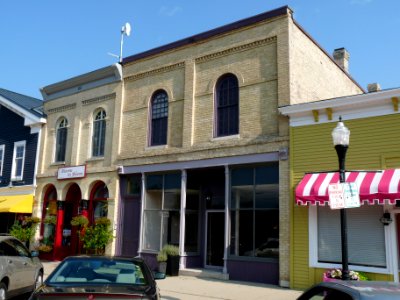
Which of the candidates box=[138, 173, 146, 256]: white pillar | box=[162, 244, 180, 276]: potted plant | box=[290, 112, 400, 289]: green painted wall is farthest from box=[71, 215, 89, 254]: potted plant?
box=[290, 112, 400, 289]: green painted wall

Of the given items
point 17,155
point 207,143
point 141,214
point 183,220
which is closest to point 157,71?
point 207,143

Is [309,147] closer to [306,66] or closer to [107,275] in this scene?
[306,66]

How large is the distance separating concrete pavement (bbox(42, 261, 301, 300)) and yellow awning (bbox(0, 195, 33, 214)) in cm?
1122

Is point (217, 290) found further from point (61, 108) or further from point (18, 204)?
point (61, 108)

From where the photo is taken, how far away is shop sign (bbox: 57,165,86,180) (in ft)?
69.7

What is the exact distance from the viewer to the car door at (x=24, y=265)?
417 inches

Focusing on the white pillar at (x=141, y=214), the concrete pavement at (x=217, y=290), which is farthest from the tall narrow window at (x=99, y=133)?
the concrete pavement at (x=217, y=290)

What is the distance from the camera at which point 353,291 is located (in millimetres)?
3645

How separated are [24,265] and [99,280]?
5.47 meters

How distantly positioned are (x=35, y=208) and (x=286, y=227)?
→ 1495 cm

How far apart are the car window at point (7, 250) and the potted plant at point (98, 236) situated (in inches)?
325

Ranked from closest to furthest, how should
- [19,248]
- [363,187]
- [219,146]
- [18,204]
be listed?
[19,248] → [363,187] → [219,146] → [18,204]

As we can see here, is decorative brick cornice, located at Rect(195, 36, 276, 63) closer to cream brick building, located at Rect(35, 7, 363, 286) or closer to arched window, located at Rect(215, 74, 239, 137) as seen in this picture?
cream brick building, located at Rect(35, 7, 363, 286)

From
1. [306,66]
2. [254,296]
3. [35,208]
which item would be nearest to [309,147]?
[306,66]
